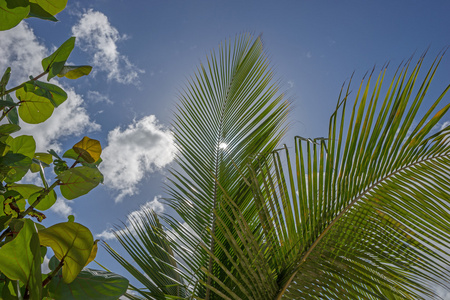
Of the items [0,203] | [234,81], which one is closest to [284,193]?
[0,203]

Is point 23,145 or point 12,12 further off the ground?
point 12,12

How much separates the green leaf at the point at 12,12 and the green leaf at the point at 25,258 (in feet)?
0.75

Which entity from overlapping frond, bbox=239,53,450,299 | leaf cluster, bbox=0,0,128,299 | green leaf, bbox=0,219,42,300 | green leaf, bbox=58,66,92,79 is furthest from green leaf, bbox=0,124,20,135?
overlapping frond, bbox=239,53,450,299

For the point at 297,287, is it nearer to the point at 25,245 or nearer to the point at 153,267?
the point at 25,245

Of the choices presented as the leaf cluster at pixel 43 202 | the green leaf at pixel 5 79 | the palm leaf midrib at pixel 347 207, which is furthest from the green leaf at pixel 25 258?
the palm leaf midrib at pixel 347 207

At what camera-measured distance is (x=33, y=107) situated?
503 millimetres

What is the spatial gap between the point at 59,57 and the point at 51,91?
57 mm

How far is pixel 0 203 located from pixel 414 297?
4.26 feet

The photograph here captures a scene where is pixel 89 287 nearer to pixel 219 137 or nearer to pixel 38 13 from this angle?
pixel 38 13

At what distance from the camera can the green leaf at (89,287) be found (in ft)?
1.02

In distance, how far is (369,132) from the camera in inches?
48.7

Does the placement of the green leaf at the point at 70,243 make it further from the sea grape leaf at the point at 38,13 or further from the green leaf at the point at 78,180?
the sea grape leaf at the point at 38,13

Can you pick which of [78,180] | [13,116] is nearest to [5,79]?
[13,116]

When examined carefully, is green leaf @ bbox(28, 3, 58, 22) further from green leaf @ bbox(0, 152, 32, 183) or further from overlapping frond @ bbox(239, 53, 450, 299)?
overlapping frond @ bbox(239, 53, 450, 299)
